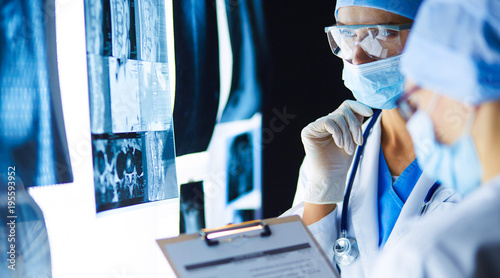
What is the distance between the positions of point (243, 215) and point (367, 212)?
17.5 inches

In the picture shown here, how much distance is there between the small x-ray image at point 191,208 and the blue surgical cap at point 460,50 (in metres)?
0.85

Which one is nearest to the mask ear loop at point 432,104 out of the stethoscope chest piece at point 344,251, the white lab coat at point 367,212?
the white lab coat at point 367,212

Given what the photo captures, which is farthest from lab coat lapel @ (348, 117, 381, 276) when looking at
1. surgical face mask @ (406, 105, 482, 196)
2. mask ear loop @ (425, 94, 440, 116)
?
mask ear loop @ (425, 94, 440, 116)

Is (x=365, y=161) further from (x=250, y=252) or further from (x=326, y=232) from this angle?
(x=250, y=252)

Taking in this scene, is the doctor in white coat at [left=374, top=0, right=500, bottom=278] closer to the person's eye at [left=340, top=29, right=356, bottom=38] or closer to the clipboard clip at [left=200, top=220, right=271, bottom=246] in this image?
the clipboard clip at [left=200, top=220, right=271, bottom=246]

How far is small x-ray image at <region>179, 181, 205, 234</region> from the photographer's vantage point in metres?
1.33

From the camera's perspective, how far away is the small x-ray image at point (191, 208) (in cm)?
133

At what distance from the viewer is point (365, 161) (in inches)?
57.9

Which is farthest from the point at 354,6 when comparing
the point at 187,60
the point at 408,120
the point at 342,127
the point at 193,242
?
the point at 193,242

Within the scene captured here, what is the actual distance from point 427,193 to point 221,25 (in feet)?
2.71

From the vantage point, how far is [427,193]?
4.28ft

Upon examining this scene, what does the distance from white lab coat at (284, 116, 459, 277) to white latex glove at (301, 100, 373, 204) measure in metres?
0.06

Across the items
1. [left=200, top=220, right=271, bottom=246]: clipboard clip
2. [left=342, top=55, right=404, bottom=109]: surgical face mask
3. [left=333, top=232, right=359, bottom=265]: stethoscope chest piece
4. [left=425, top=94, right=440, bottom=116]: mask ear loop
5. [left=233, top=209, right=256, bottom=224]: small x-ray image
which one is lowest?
[left=333, top=232, right=359, bottom=265]: stethoscope chest piece

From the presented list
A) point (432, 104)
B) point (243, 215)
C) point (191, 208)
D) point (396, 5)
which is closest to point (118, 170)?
point (191, 208)
